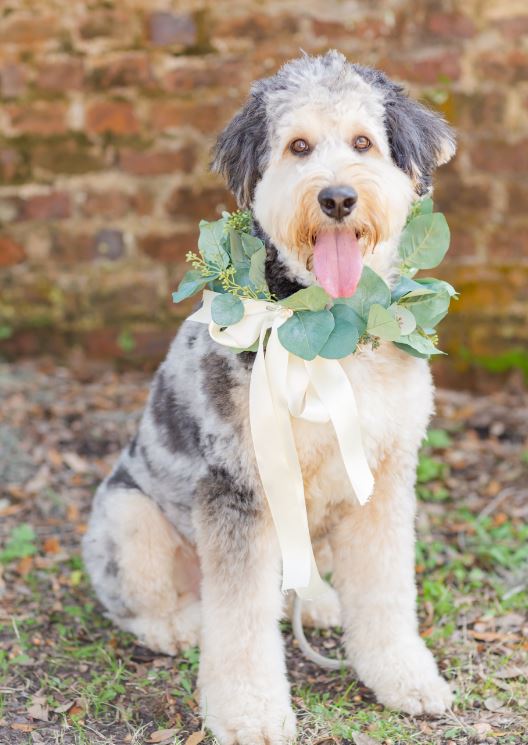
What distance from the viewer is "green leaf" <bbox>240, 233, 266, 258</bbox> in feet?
10.1

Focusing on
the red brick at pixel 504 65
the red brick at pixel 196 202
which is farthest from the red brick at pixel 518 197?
the red brick at pixel 196 202

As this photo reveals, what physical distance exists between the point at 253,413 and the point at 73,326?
3693 mm

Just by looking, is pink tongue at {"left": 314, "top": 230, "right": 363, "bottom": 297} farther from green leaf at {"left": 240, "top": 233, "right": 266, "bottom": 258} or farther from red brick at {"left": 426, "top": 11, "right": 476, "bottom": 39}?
red brick at {"left": 426, "top": 11, "right": 476, "bottom": 39}

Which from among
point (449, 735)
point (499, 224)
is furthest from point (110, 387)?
point (449, 735)

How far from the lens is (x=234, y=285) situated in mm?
3148

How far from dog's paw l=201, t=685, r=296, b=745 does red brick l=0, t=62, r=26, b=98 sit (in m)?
4.39

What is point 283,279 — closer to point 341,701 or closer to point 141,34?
point 341,701

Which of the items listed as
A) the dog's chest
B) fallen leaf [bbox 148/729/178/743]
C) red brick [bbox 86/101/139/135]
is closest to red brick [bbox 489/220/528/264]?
red brick [bbox 86/101/139/135]

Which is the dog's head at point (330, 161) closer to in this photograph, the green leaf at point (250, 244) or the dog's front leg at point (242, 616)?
the green leaf at point (250, 244)

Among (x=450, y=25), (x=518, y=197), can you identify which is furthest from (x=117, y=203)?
(x=518, y=197)

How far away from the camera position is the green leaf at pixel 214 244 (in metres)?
3.19

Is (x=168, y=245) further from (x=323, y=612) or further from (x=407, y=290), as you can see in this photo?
(x=407, y=290)

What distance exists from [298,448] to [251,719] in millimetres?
915

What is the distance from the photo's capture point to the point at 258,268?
10.1ft
